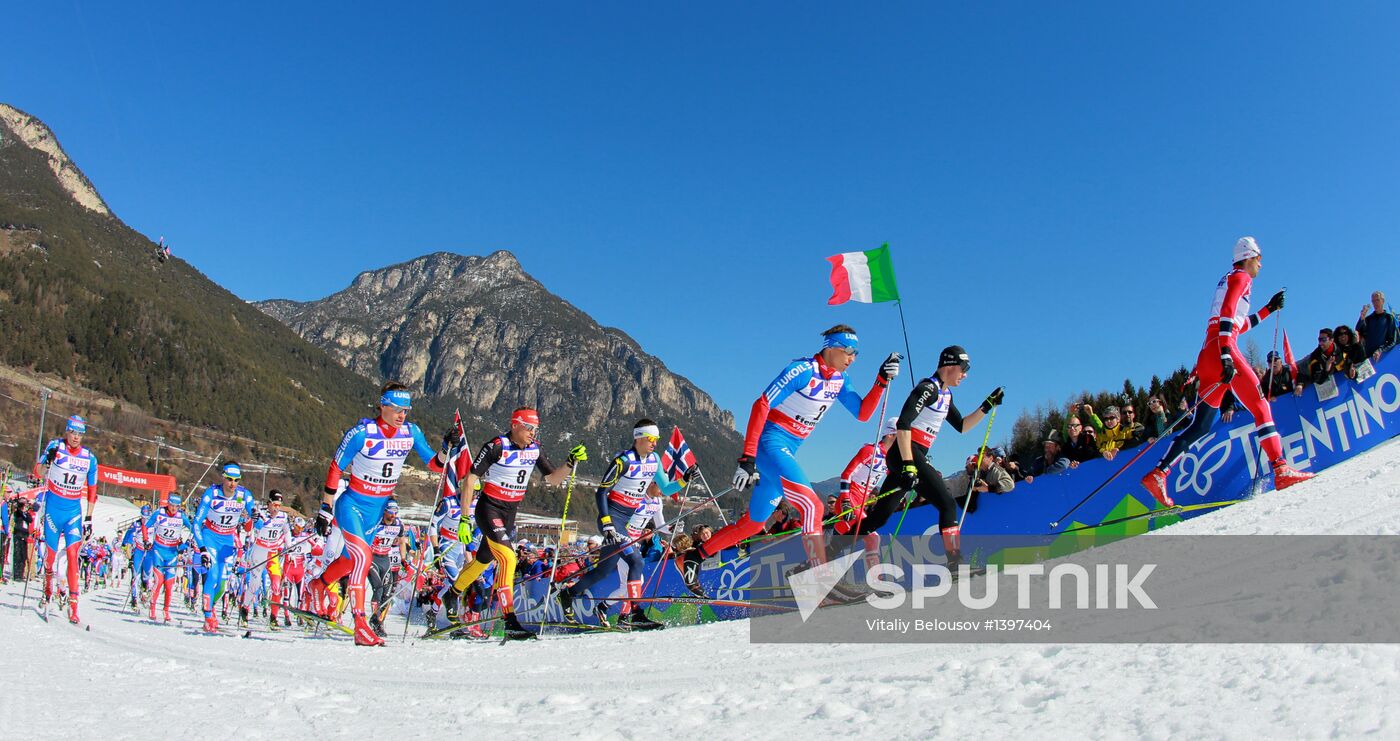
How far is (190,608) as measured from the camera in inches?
647

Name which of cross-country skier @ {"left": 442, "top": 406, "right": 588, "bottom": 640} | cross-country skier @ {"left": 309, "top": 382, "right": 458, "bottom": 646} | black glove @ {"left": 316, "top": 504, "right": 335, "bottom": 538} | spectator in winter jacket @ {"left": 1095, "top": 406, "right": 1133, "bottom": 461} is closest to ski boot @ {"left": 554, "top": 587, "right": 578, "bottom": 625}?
cross-country skier @ {"left": 442, "top": 406, "right": 588, "bottom": 640}

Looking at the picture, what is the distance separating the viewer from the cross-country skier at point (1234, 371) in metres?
7.88

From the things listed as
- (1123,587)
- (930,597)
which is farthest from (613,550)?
(1123,587)

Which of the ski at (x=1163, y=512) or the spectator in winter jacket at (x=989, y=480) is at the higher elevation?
the spectator in winter jacket at (x=989, y=480)

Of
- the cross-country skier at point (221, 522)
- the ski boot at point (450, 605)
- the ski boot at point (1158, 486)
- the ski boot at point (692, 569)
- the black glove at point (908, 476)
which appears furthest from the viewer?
the ski boot at point (450, 605)

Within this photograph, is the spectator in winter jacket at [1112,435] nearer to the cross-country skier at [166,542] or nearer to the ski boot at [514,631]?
the ski boot at [514,631]

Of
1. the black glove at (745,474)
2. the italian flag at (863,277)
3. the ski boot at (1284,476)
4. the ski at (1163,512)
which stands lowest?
the ski at (1163,512)

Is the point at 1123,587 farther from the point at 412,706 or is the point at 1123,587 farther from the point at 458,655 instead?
the point at 458,655

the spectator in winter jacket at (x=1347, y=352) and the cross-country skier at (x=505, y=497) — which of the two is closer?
the spectator in winter jacket at (x=1347, y=352)

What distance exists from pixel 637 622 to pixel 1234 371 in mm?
6778

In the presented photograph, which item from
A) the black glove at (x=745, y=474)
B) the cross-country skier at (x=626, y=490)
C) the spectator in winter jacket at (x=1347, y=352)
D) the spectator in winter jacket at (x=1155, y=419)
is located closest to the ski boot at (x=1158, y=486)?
the spectator in winter jacket at (x=1155, y=419)

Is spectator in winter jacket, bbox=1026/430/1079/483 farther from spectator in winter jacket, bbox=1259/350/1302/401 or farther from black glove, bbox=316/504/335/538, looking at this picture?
black glove, bbox=316/504/335/538

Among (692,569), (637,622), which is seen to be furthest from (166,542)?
(692,569)

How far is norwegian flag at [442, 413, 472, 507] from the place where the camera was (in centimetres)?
1126
